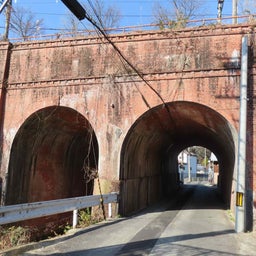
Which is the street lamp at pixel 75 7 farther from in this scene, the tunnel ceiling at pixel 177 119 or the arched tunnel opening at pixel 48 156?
the arched tunnel opening at pixel 48 156

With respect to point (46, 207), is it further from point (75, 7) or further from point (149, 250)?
point (75, 7)

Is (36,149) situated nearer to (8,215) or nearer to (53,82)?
(53,82)

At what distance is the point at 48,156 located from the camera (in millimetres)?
16703

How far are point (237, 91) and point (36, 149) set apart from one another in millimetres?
9573

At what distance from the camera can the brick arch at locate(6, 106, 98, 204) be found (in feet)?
47.4

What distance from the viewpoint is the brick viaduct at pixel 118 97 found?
489 inches

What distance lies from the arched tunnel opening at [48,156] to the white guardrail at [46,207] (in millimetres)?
2297

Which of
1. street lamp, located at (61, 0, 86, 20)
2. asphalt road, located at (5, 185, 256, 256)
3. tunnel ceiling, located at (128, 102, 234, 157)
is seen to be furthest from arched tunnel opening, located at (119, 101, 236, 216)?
street lamp, located at (61, 0, 86, 20)

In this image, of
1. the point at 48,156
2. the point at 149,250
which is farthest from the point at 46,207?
the point at 48,156

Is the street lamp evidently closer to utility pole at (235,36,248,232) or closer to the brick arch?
utility pole at (235,36,248,232)

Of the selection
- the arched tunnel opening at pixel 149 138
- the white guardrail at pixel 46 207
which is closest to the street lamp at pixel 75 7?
the white guardrail at pixel 46 207

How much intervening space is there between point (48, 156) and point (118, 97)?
5.73 metres

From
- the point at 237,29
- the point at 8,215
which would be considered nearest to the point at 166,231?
the point at 8,215

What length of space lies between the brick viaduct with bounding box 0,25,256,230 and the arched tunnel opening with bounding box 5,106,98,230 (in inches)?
2.0
